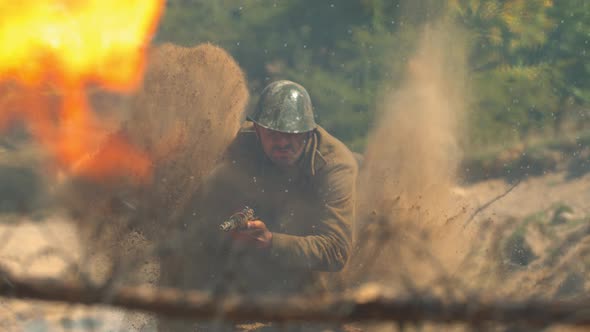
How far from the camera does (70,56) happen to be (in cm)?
1052

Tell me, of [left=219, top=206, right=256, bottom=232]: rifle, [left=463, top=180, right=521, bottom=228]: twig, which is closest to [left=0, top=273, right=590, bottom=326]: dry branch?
[left=219, top=206, right=256, bottom=232]: rifle

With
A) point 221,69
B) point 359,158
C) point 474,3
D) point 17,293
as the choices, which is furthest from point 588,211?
point 17,293

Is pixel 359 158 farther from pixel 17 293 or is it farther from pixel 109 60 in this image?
pixel 109 60

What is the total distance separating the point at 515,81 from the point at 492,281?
448 centimetres

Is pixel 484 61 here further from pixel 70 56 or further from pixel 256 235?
pixel 256 235

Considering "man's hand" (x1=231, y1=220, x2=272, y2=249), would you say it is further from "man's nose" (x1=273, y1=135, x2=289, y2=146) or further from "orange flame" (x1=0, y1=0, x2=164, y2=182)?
"orange flame" (x1=0, y1=0, x2=164, y2=182)

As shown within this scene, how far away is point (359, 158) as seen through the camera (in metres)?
6.46

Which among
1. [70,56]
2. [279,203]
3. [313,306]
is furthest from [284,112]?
[70,56]

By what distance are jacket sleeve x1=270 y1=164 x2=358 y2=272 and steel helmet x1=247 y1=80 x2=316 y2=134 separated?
0.45 m

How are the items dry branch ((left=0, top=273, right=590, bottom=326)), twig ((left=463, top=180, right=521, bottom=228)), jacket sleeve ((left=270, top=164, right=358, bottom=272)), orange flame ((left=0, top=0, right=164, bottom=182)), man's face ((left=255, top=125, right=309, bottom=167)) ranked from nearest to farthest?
dry branch ((left=0, top=273, right=590, bottom=326)), jacket sleeve ((left=270, top=164, right=358, bottom=272)), man's face ((left=255, top=125, right=309, bottom=167)), twig ((left=463, top=180, right=521, bottom=228)), orange flame ((left=0, top=0, right=164, bottom=182))

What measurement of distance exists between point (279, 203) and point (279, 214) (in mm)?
88

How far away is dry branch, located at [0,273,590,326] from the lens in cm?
184

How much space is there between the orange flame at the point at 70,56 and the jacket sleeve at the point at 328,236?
331 cm

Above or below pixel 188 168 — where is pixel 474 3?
above
